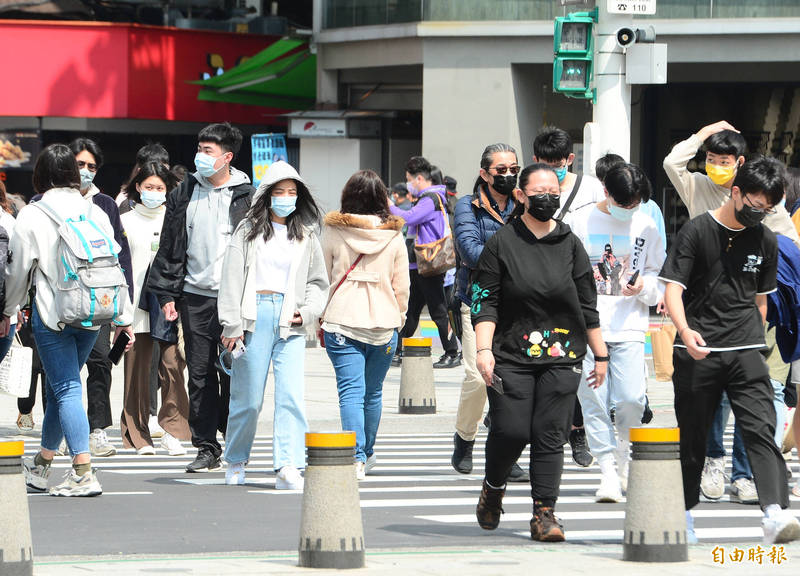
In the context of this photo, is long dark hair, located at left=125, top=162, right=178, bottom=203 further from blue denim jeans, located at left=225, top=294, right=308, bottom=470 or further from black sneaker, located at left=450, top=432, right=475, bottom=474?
black sneaker, located at left=450, top=432, right=475, bottom=474


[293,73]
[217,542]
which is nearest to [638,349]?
[217,542]

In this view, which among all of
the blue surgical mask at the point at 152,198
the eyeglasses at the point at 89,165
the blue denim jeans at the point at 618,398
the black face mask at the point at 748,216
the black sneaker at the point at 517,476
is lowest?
the black sneaker at the point at 517,476

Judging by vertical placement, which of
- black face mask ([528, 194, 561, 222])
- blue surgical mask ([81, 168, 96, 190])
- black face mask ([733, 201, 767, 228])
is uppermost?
blue surgical mask ([81, 168, 96, 190])

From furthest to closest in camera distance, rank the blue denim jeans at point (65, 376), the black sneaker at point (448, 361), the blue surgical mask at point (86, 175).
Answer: the black sneaker at point (448, 361)
the blue surgical mask at point (86, 175)
the blue denim jeans at point (65, 376)

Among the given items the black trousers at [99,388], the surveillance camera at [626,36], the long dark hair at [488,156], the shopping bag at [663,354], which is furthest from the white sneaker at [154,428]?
the surveillance camera at [626,36]

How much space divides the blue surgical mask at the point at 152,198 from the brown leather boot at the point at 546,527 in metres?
4.80

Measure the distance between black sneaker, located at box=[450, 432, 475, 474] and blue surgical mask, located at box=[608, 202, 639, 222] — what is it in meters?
1.99

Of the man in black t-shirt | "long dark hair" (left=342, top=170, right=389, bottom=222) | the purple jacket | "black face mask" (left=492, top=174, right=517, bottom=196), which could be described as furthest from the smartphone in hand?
the purple jacket

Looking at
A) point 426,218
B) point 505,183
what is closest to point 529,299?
point 505,183

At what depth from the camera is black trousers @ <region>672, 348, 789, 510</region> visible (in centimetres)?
779

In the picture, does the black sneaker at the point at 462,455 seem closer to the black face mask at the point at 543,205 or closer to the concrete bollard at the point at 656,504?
the black face mask at the point at 543,205

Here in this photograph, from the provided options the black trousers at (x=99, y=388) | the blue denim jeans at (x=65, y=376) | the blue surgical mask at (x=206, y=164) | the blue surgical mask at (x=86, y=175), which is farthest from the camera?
the black trousers at (x=99, y=388)

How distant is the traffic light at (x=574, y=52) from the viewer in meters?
15.0

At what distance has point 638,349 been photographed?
935cm
